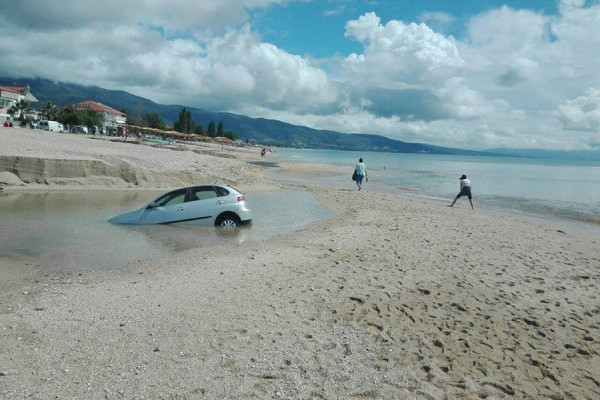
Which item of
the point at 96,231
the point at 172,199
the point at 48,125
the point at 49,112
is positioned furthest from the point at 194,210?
the point at 49,112

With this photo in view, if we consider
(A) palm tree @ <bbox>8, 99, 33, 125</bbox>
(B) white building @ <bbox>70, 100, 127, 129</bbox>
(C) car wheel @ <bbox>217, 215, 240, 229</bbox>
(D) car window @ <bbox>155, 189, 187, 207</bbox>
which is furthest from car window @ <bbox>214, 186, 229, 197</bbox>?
(B) white building @ <bbox>70, 100, 127, 129</bbox>

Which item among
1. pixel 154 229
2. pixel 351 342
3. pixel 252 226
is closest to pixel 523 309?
pixel 351 342

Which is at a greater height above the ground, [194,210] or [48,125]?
[48,125]

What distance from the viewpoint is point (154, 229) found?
1338 cm

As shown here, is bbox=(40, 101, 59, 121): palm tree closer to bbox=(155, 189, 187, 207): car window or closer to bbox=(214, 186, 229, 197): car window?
bbox=(155, 189, 187, 207): car window

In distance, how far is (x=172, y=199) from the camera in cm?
1416

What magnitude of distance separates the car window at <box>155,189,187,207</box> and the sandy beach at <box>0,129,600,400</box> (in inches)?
151

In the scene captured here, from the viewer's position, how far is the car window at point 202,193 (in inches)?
557

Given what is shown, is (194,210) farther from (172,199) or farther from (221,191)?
(221,191)

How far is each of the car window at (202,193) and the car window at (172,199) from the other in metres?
0.30

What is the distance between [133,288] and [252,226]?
7.33 meters

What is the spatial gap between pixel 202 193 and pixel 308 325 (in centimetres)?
895

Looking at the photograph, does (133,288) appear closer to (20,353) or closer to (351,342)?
(20,353)

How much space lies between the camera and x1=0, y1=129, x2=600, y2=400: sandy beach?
15.3 ft
